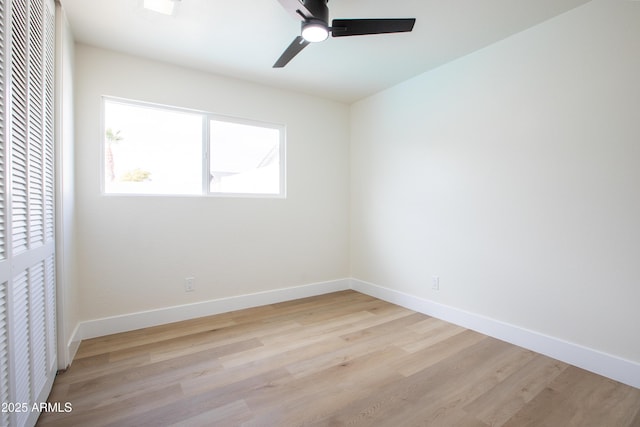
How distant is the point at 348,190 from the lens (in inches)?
163

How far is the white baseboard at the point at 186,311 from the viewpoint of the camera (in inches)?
100.0

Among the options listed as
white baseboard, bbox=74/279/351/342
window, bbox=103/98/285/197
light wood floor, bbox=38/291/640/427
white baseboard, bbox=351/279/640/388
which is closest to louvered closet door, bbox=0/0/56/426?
light wood floor, bbox=38/291/640/427

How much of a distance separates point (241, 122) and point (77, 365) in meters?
2.53

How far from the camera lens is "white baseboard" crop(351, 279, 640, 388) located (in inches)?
75.3

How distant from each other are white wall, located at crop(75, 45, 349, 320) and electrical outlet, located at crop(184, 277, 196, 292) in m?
0.04

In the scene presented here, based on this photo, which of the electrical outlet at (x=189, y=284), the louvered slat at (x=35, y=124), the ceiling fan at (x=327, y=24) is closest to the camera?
the louvered slat at (x=35, y=124)

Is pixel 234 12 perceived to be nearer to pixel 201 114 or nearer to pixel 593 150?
pixel 201 114

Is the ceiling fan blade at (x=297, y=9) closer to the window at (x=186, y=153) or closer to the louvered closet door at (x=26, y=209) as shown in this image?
the louvered closet door at (x=26, y=209)

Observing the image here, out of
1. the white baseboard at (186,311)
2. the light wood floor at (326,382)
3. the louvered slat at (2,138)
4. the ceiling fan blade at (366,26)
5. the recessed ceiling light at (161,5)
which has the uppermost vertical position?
the recessed ceiling light at (161,5)

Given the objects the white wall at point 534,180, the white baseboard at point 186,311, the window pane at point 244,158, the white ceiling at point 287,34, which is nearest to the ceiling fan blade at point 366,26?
the white ceiling at point 287,34

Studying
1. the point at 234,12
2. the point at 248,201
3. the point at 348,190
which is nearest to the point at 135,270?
the point at 248,201

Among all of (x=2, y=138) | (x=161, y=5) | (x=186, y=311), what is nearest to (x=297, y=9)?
(x=161, y=5)

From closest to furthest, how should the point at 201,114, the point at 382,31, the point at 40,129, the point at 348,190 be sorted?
the point at 40,129 < the point at 382,31 < the point at 201,114 < the point at 348,190

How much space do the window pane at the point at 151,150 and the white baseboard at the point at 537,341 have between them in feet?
8.64
